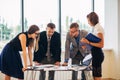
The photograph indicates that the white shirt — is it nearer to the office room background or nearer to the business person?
the business person

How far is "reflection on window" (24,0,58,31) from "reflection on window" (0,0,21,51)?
210 mm

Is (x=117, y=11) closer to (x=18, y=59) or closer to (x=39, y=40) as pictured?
(x=39, y=40)

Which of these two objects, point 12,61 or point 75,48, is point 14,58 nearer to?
point 12,61

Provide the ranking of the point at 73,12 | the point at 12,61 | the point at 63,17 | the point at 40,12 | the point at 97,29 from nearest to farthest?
1. the point at 97,29
2. the point at 12,61
3. the point at 40,12
4. the point at 63,17
5. the point at 73,12

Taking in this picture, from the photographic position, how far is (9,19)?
5.95 meters

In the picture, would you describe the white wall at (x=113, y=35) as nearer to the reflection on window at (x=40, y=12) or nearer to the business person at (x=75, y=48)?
the reflection on window at (x=40, y=12)

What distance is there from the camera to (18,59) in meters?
4.55

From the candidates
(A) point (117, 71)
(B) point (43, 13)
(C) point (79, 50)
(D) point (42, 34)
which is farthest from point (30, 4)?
(A) point (117, 71)

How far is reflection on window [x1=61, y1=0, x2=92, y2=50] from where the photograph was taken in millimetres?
6512

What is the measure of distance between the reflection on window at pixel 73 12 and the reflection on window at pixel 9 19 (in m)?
1.15

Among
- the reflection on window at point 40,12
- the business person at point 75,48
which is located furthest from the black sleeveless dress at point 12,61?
the reflection on window at point 40,12

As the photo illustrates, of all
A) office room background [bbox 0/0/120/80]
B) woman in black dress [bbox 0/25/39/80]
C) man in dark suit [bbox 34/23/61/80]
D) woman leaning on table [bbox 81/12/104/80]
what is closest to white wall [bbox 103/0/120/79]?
office room background [bbox 0/0/120/80]

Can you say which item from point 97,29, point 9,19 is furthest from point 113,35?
point 97,29

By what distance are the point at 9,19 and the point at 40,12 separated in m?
0.76
